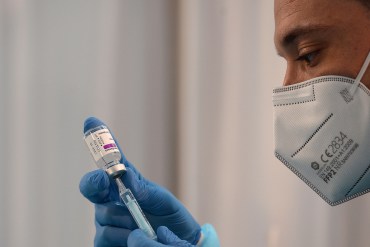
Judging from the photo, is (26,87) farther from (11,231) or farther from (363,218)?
(363,218)

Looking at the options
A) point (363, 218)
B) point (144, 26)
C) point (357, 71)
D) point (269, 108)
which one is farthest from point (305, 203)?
point (144, 26)

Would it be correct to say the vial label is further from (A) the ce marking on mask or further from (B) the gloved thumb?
(A) the ce marking on mask

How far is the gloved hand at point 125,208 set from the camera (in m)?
1.13

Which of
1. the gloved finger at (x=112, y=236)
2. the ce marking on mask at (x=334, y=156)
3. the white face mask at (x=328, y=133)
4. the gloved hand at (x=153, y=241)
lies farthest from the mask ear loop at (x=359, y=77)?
the gloved finger at (x=112, y=236)

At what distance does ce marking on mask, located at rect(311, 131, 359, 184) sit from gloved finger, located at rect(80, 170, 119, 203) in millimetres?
498

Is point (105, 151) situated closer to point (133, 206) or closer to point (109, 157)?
point (109, 157)

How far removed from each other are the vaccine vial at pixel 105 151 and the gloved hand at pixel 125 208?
33 mm

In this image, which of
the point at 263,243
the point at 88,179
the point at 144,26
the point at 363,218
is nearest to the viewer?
the point at 88,179

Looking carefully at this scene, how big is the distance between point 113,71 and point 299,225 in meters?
0.93

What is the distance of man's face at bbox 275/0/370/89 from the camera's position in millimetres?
1117

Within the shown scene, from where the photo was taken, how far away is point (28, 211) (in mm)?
1815

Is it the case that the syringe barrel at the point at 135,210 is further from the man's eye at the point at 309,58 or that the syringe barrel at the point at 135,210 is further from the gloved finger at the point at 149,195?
the man's eye at the point at 309,58

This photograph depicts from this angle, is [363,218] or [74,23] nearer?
[363,218]

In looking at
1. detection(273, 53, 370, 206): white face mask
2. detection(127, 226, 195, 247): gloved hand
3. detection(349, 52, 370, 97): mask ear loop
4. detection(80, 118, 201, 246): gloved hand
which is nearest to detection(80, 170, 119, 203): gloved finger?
detection(80, 118, 201, 246): gloved hand
